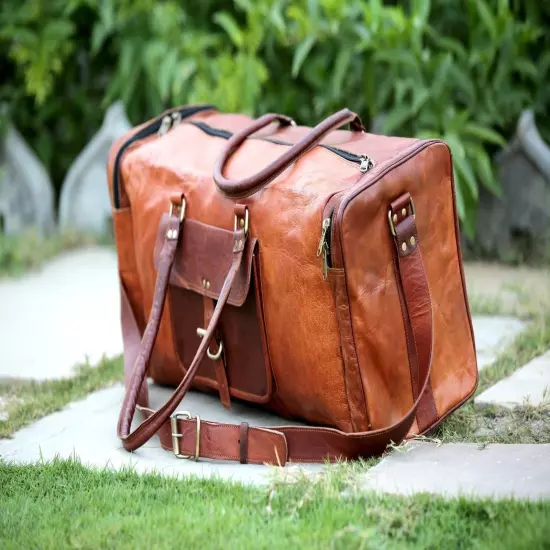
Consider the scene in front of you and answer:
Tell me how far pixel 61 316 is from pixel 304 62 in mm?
1584

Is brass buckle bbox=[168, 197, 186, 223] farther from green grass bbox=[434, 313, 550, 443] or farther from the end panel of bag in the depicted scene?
green grass bbox=[434, 313, 550, 443]

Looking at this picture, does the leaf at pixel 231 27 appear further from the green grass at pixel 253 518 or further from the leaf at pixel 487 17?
the green grass at pixel 253 518

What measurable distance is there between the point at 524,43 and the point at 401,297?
218 cm

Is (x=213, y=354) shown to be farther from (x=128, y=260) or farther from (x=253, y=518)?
(x=253, y=518)

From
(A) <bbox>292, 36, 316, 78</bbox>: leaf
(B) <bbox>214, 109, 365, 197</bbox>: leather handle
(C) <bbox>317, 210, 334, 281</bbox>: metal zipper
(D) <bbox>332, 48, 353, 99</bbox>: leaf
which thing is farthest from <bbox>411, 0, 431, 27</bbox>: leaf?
(C) <bbox>317, 210, 334, 281</bbox>: metal zipper

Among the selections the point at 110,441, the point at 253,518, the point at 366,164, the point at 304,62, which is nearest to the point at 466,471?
the point at 253,518

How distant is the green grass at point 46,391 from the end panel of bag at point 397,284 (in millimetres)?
1095

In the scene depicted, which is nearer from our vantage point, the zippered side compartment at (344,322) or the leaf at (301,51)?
the zippered side compartment at (344,322)

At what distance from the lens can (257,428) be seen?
2.44 m

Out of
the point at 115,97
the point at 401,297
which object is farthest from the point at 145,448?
the point at 115,97

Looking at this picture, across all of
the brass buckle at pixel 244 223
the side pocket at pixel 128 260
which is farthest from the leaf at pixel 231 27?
the brass buckle at pixel 244 223

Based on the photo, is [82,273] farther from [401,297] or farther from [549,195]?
[401,297]

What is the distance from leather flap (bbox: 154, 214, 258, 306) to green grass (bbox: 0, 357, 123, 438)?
1.81 feet

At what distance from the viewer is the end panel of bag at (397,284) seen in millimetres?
2262
